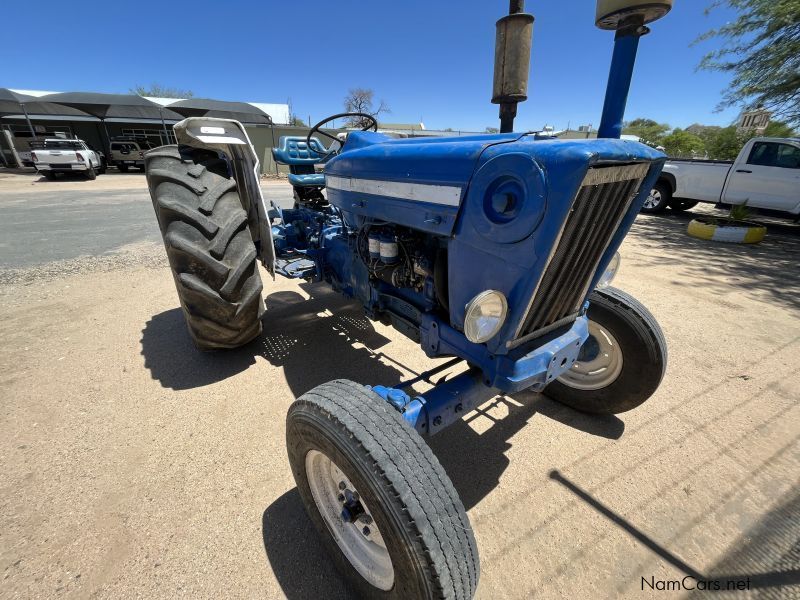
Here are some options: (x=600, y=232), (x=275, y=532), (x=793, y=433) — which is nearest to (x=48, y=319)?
(x=275, y=532)

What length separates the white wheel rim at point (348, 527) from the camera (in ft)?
4.47

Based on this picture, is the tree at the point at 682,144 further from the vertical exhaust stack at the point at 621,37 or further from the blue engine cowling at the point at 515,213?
the blue engine cowling at the point at 515,213

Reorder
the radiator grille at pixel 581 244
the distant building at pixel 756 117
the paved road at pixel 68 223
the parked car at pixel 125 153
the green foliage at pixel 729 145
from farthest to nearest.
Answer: the parked car at pixel 125 153, the green foliage at pixel 729 145, the distant building at pixel 756 117, the paved road at pixel 68 223, the radiator grille at pixel 581 244

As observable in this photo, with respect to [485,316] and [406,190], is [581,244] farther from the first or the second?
[406,190]

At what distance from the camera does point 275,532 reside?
1.62 metres

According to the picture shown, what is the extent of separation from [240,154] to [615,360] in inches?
121

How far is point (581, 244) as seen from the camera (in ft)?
4.92

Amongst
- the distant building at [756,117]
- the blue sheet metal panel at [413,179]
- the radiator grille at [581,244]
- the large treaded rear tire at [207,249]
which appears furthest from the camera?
the distant building at [756,117]

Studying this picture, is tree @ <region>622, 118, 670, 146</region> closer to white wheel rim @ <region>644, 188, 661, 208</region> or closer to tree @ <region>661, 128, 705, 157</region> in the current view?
tree @ <region>661, 128, 705, 157</region>

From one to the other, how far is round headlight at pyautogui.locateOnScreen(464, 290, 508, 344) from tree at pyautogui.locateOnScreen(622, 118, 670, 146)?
129 ft

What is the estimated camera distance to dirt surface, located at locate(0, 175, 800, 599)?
58.3 inches

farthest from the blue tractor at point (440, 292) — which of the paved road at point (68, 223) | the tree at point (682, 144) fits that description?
the tree at point (682, 144)

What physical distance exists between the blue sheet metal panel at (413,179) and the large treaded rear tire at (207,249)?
761mm

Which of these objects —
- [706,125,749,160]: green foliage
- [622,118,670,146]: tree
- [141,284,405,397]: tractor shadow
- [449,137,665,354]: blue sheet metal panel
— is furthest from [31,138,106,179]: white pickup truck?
[622,118,670,146]: tree
